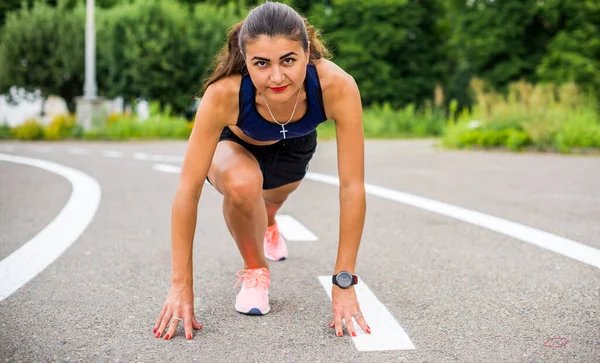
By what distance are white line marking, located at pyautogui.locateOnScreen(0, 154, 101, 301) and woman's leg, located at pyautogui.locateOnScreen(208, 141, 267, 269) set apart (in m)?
1.14

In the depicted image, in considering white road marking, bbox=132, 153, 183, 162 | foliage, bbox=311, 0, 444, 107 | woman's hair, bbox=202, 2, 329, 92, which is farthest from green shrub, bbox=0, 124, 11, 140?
woman's hair, bbox=202, 2, 329, 92

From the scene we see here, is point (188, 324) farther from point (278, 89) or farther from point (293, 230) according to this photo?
point (293, 230)

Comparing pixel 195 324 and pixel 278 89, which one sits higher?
pixel 278 89

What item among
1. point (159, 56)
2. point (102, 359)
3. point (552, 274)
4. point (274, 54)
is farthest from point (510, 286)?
point (159, 56)

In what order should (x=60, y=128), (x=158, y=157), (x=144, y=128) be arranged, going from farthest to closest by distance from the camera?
(x=144, y=128)
(x=60, y=128)
(x=158, y=157)

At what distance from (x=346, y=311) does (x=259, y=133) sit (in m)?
A: 0.93

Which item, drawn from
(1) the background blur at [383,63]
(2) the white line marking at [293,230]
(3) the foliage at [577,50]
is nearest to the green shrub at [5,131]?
(1) the background blur at [383,63]

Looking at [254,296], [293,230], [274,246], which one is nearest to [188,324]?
[254,296]

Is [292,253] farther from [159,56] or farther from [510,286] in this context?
[159,56]

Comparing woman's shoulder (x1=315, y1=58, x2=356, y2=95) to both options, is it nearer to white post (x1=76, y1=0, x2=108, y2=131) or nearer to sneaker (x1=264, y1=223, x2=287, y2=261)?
sneaker (x1=264, y1=223, x2=287, y2=261)

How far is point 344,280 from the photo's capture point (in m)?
2.81

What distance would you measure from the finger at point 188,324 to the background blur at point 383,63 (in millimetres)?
10692

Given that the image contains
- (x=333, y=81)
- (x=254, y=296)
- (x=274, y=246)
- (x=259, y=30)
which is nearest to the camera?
(x=259, y=30)

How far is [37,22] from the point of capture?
2591 centimetres
